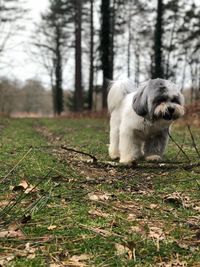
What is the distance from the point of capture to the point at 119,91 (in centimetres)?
920

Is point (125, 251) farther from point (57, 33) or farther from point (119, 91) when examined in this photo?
point (57, 33)

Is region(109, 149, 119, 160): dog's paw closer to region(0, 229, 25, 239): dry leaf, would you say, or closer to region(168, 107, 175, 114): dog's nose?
region(168, 107, 175, 114): dog's nose

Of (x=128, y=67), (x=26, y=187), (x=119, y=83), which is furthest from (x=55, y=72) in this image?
(x=26, y=187)

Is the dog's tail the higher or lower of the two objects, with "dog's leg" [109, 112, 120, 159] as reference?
higher

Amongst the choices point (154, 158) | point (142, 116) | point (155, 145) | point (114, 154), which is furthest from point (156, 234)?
point (114, 154)

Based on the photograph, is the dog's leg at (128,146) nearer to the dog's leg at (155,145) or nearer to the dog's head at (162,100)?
the dog's leg at (155,145)

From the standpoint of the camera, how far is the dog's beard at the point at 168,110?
7359 millimetres

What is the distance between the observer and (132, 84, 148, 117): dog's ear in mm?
7725

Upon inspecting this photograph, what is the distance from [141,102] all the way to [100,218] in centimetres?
347

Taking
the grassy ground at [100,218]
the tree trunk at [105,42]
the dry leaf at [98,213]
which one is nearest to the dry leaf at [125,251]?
the grassy ground at [100,218]

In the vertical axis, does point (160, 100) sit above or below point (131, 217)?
above

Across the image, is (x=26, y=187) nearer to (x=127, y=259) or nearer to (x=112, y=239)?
(x=112, y=239)

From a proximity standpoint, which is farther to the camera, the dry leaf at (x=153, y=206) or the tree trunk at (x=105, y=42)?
the tree trunk at (x=105, y=42)

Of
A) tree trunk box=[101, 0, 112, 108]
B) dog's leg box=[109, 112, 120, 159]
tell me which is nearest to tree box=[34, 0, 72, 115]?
tree trunk box=[101, 0, 112, 108]
